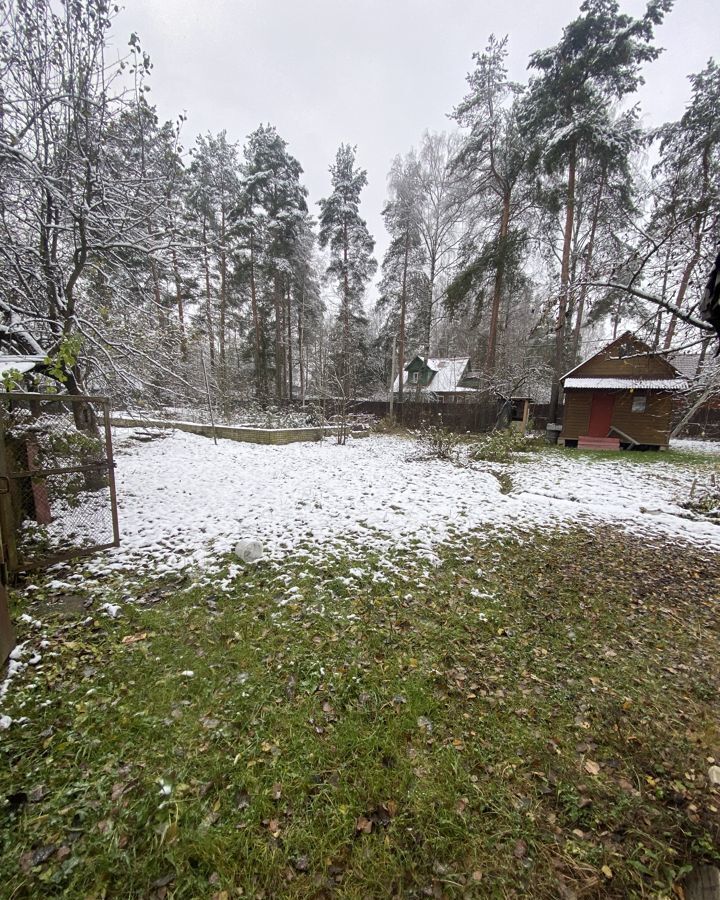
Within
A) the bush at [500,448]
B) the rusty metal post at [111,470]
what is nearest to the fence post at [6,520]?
the rusty metal post at [111,470]

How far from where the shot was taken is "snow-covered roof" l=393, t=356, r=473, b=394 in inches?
869

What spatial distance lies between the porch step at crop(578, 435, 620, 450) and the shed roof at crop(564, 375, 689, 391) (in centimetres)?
185

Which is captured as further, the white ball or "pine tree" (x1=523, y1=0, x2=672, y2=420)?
"pine tree" (x1=523, y1=0, x2=672, y2=420)

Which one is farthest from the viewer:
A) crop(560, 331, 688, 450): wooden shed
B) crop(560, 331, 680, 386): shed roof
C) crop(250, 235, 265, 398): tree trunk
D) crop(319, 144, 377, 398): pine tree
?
crop(319, 144, 377, 398): pine tree

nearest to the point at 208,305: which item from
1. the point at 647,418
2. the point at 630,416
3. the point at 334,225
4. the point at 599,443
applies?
the point at 334,225

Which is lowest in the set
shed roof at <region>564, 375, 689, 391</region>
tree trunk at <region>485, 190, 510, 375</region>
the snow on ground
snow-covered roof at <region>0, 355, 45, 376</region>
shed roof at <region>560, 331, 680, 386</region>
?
the snow on ground

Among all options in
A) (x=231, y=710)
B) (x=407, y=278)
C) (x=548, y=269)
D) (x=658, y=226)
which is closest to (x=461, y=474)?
(x=658, y=226)

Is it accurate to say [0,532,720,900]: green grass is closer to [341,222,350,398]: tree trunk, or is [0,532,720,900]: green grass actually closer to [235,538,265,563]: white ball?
[235,538,265,563]: white ball

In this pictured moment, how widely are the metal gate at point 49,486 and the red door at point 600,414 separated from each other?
1495 centimetres

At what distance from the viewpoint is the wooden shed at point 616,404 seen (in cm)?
1208

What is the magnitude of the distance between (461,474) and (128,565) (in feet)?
20.9

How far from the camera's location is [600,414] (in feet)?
42.9

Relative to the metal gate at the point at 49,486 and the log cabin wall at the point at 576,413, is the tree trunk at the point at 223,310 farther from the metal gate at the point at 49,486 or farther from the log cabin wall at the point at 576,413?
the log cabin wall at the point at 576,413

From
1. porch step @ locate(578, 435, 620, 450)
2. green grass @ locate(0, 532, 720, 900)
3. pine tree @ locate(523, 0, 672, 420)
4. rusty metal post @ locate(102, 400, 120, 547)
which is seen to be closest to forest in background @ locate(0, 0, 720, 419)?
pine tree @ locate(523, 0, 672, 420)
